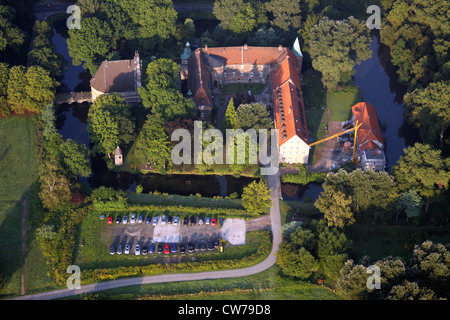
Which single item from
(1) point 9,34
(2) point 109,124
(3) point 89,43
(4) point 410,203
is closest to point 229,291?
(4) point 410,203

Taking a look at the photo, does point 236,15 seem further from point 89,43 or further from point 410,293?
point 410,293

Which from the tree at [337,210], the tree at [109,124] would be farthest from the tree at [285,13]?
the tree at [337,210]

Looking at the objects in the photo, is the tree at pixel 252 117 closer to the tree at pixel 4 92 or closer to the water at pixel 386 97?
the water at pixel 386 97

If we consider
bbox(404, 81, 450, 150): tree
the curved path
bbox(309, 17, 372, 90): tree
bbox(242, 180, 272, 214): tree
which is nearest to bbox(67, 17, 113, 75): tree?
bbox(309, 17, 372, 90): tree

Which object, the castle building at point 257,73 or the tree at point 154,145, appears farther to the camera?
the castle building at point 257,73

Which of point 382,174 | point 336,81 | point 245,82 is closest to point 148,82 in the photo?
point 245,82

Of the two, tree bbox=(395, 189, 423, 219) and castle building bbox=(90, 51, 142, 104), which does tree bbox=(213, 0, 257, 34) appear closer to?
castle building bbox=(90, 51, 142, 104)

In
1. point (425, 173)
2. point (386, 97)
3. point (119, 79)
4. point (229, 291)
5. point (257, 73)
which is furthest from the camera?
point (386, 97)
